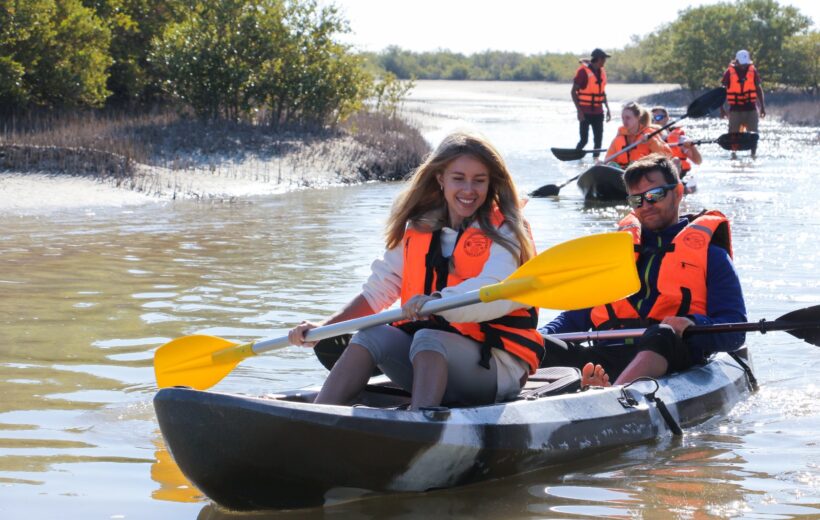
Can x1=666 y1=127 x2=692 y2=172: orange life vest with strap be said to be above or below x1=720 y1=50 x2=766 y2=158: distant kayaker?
below

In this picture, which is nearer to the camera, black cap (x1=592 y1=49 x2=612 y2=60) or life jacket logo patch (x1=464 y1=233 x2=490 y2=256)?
life jacket logo patch (x1=464 y1=233 x2=490 y2=256)

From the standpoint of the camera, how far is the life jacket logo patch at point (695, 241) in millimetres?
5594

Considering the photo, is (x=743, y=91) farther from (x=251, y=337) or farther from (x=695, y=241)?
(x=695, y=241)

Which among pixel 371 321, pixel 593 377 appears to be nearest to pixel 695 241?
pixel 593 377

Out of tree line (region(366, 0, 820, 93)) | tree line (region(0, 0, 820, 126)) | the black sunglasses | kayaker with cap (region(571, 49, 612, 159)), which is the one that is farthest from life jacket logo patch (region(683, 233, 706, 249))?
tree line (region(366, 0, 820, 93))

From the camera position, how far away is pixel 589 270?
4.68m

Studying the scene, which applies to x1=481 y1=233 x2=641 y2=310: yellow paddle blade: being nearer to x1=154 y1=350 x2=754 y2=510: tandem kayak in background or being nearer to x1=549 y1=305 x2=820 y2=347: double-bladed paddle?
x1=154 y1=350 x2=754 y2=510: tandem kayak in background

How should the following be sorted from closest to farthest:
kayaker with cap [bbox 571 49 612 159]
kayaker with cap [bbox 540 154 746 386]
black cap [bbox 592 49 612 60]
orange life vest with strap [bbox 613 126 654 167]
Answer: kayaker with cap [bbox 540 154 746 386] < orange life vest with strap [bbox 613 126 654 167] < black cap [bbox 592 49 612 60] < kayaker with cap [bbox 571 49 612 159]

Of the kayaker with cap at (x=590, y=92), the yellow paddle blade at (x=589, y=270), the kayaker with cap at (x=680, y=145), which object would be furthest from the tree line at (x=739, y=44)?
the yellow paddle blade at (x=589, y=270)

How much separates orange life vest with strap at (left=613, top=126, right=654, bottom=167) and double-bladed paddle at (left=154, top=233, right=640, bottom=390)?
7.94m

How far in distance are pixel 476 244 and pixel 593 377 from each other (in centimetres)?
105

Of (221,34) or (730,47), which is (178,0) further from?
(730,47)

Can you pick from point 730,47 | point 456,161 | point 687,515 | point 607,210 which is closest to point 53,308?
point 456,161

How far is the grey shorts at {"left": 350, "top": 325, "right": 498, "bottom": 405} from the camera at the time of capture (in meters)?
4.48
